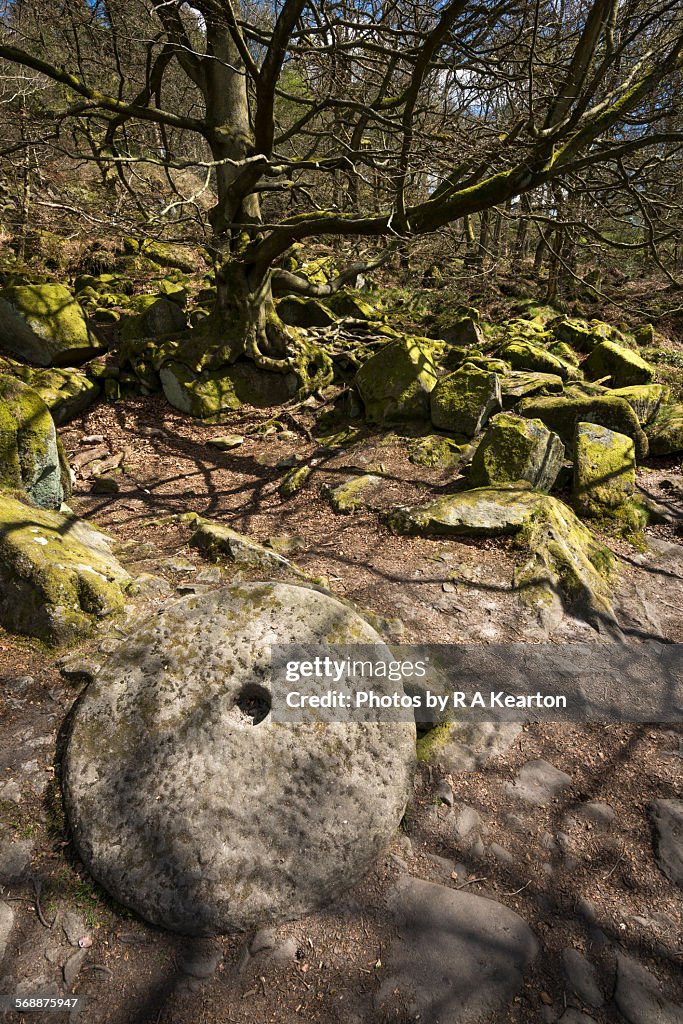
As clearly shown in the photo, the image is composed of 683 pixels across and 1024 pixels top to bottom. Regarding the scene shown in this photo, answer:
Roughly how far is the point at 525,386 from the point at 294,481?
3598 mm

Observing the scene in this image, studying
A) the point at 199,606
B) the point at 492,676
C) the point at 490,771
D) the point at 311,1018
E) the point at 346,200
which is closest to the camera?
the point at 311,1018

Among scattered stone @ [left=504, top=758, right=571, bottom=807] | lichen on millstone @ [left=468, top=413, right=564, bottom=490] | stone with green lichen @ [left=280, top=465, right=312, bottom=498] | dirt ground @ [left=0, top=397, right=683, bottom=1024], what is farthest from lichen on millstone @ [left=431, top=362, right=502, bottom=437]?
scattered stone @ [left=504, top=758, right=571, bottom=807]

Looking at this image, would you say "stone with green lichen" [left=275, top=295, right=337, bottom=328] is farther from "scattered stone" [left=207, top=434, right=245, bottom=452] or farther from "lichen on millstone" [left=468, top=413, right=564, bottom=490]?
"lichen on millstone" [left=468, top=413, right=564, bottom=490]

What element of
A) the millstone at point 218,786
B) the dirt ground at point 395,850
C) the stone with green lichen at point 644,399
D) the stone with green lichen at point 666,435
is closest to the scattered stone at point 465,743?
the dirt ground at point 395,850

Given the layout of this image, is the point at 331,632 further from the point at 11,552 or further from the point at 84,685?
the point at 11,552

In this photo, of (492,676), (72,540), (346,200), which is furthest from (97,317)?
(492,676)

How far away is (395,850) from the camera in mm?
2400

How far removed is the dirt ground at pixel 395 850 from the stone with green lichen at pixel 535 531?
0.17m

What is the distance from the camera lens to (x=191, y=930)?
205cm

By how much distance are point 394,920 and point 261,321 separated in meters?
8.16

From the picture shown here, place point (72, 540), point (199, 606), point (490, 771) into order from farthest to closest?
point (72, 540)
point (199, 606)
point (490, 771)

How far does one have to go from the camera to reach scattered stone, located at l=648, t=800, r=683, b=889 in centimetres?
240

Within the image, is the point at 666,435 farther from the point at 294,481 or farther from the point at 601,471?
the point at 294,481

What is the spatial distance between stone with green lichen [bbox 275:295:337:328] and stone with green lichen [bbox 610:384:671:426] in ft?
18.8
